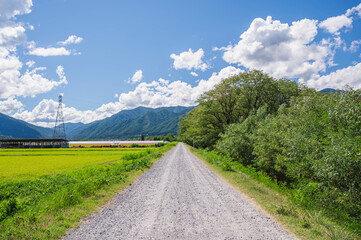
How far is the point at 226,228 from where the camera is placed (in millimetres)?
6359

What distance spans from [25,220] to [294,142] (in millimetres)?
12593

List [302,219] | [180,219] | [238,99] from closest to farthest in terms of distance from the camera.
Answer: [302,219]
[180,219]
[238,99]

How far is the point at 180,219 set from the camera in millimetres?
7199

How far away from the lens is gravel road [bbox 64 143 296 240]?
5941 mm

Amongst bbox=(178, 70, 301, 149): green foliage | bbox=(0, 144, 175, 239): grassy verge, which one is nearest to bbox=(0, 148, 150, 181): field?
bbox=(0, 144, 175, 239): grassy verge

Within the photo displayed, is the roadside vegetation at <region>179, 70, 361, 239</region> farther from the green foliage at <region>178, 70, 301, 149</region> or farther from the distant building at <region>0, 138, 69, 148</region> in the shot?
the distant building at <region>0, 138, 69, 148</region>

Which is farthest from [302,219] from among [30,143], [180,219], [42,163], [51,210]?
[30,143]

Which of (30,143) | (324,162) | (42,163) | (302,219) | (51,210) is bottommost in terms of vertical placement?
(42,163)

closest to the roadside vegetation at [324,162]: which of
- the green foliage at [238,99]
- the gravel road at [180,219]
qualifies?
the gravel road at [180,219]

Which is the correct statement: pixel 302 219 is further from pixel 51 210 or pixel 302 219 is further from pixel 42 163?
pixel 42 163

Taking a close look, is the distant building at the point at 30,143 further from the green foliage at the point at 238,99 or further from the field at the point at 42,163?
the green foliage at the point at 238,99

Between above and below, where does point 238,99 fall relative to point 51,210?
above

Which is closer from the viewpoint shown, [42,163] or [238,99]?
[42,163]

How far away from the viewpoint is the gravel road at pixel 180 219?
234 inches
